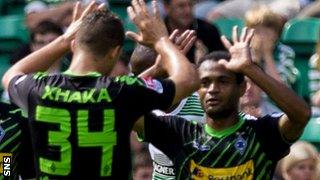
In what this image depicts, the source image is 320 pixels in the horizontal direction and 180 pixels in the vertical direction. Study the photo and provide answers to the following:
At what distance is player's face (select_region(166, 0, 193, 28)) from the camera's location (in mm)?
9078

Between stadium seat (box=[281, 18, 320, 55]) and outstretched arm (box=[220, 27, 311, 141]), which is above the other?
outstretched arm (box=[220, 27, 311, 141])

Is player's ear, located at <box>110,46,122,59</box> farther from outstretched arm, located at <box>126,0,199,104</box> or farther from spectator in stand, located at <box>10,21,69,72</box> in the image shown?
spectator in stand, located at <box>10,21,69,72</box>

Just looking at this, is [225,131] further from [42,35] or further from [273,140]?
[42,35]

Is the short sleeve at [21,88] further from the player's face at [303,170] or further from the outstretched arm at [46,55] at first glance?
the player's face at [303,170]

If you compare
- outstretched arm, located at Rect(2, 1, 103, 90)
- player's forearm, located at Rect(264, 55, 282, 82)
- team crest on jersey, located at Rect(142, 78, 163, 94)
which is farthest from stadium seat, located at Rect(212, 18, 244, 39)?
team crest on jersey, located at Rect(142, 78, 163, 94)

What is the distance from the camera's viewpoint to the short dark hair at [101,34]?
5.36 meters

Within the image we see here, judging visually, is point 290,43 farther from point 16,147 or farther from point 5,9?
point 16,147

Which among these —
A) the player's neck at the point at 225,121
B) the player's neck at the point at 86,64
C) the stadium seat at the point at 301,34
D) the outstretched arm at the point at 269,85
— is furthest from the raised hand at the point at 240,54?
the stadium seat at the point at 301,34

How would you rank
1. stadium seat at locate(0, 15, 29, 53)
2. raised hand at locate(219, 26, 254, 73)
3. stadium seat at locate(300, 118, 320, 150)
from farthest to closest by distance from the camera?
stadium seat at locate(0, 15, 29, 53) < stadium seat at locate(300, 118, 320, 150) < raised hand at locate(219, 26, 254, 73)

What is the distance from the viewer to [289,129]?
597 cm

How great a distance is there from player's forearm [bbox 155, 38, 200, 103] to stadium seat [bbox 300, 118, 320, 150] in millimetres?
2639

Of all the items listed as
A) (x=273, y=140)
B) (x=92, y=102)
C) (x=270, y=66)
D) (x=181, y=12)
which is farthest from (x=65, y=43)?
(x=181, y=12)

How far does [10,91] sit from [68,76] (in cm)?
29

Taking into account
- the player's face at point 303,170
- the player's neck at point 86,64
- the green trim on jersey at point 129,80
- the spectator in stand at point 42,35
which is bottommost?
the player's face at point 303,170
